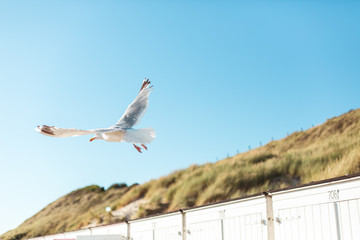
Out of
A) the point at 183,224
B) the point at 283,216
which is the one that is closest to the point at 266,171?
the point at 183,224

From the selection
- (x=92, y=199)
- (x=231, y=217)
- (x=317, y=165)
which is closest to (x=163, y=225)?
(x=231, y=217)

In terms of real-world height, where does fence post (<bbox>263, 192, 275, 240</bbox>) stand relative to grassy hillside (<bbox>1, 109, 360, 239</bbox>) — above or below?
below

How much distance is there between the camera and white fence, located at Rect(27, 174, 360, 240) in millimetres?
9016

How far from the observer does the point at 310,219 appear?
9.75 metres

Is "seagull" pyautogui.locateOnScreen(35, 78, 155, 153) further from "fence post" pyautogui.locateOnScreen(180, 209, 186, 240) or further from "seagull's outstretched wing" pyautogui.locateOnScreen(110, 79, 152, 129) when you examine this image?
"fence post" pyautogui.locateOnScreen(180, 209, 186, 240)

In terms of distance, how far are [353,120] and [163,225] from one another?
18.4 m

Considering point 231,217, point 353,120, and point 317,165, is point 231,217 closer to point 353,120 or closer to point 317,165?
point 317,165

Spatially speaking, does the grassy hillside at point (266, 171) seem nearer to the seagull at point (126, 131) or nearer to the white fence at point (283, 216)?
the white fence at point (283, 216)

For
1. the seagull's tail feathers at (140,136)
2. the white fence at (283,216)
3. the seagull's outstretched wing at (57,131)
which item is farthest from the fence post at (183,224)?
the seagull's outstretched wing at (57,131)

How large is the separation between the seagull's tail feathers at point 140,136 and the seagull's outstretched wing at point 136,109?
0.65 metres

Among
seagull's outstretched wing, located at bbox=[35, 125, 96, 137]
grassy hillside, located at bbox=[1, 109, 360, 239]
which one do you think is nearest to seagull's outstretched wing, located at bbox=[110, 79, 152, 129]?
seagull's outstretched wing, located at bbox=[35, 125, 96, 137]

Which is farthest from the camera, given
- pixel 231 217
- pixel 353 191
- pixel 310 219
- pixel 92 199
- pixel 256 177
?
pixel 92 199

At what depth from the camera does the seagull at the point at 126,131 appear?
6.12m

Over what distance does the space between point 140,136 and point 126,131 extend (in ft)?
1.40
